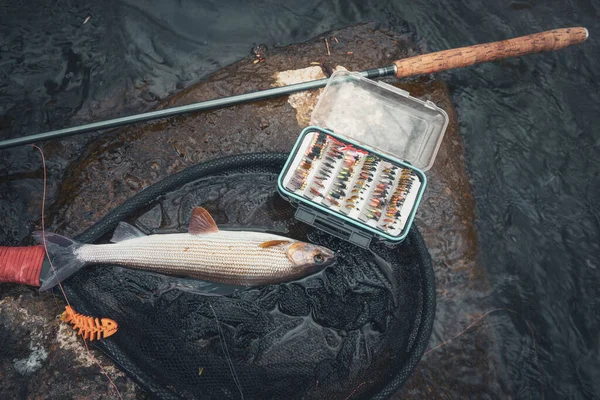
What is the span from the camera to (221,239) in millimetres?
3236

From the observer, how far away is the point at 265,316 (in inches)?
134

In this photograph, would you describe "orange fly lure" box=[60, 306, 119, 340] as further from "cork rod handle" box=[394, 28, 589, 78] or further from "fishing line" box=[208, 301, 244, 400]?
"cork rod handle" box=[394, 28, 589, 78]

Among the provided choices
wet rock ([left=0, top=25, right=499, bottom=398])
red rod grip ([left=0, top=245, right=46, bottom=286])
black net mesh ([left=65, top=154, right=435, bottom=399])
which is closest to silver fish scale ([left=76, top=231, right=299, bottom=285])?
black net mesh ([left=65, top=154, right=435, bottom=399])

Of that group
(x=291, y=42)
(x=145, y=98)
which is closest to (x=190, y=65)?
(x=145, y=98)

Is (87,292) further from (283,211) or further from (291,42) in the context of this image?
(291,42)

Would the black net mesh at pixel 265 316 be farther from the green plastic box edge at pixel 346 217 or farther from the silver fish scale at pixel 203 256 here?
the green plastic box edge at pixel 346 217

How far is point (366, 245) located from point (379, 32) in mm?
2438

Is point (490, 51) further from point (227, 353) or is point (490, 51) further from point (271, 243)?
point (227, 353)

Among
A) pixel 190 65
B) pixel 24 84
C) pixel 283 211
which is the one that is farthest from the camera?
pixel 190 65

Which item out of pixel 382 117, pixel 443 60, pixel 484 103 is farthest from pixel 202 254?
pixel 484 103

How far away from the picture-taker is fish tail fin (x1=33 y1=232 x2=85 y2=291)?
10.1 ft

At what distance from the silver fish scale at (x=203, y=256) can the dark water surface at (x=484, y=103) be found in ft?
3.44

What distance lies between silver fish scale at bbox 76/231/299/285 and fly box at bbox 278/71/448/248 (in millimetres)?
458

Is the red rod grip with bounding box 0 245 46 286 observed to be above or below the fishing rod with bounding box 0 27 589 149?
below
